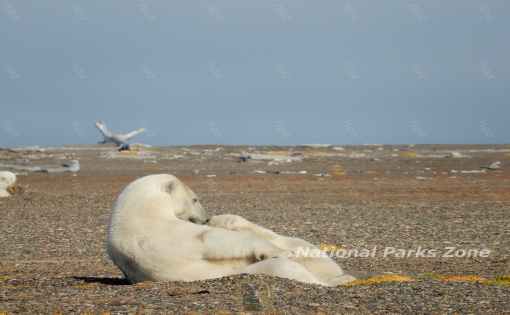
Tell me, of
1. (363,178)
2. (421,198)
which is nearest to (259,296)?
(421,198)

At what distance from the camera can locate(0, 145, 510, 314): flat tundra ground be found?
10.1 metres

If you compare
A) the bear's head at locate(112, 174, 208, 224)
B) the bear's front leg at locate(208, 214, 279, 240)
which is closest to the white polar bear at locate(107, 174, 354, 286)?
the bear's head at locate(112, 174, 208, 224)

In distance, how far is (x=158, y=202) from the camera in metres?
12.0

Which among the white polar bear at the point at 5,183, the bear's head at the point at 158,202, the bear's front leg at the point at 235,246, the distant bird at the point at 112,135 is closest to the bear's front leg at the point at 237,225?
the bear's head at the point at 158,202

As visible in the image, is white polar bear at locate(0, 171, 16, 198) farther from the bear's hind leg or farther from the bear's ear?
the bear's hind leg

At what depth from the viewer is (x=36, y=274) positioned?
555 inches

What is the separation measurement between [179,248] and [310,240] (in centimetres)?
890

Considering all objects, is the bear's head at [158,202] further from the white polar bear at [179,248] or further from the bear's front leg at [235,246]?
the bear's front leg at [235,246]

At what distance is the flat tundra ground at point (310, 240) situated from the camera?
10.1 metres

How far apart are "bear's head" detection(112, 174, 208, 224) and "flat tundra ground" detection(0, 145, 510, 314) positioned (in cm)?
109

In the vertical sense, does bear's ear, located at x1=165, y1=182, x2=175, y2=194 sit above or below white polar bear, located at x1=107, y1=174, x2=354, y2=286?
above

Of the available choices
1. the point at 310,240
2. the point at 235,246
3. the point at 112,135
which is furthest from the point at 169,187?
the point at 112,135

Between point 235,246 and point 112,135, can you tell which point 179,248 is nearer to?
point 235,246

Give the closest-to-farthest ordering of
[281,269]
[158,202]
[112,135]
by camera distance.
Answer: [281,269] < [158,202] < [112,135]
